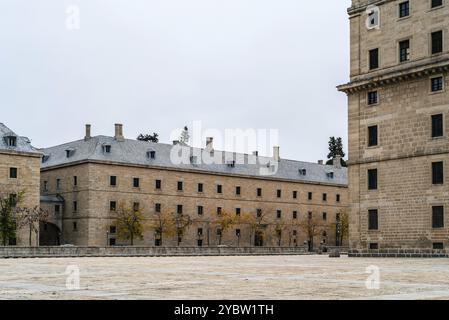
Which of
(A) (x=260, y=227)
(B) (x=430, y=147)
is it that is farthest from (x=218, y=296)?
(A) (x=260, y=227)

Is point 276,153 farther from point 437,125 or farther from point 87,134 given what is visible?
point 437,125

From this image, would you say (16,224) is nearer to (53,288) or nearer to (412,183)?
(412,183)

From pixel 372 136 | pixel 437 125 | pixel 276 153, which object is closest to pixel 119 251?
pixel 372 136

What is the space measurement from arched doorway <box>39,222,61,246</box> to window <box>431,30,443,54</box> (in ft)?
166

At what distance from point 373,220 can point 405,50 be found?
11.3m

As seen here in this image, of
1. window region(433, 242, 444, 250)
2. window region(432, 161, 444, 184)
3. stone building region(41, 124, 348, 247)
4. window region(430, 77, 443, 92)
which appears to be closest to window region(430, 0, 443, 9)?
window region(430, 77, 443, 92)

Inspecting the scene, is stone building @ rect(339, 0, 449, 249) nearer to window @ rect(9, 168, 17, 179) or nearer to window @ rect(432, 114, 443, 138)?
window @ rect(432, 114, 443, 138)

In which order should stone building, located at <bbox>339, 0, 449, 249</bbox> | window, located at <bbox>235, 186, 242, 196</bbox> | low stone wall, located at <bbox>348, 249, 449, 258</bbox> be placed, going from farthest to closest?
window, located at <bbox>235, 186, 242, 196</bbox> < stone building, located at <bbox>339, 0, 449, 249</bbox> < low stone wall, located at <bbox>348, 249, 449, 258</bbox>

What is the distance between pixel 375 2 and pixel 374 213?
14169 mm

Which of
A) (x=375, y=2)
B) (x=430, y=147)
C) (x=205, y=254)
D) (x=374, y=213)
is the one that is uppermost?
(x=375, y=2)

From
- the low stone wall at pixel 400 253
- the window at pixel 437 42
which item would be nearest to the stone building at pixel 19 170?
the low stone wall at pixel 400 253

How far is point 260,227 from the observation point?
90.1m

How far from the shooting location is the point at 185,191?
83.6 m

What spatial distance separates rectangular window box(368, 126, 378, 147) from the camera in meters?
47.2
